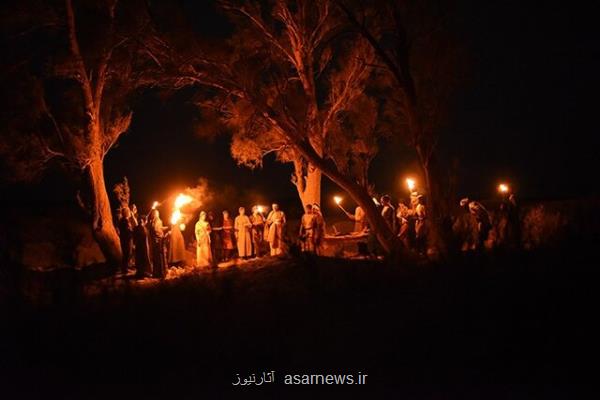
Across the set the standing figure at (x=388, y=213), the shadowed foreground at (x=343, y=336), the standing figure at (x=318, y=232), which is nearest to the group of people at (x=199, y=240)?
the standing figure at (x=318, y=232)

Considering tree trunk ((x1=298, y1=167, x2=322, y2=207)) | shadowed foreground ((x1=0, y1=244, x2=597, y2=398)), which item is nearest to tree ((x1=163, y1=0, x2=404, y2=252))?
tree trunk ((x1=298, y1=167, x2=322, y2=207))

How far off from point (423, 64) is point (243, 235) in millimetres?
8124

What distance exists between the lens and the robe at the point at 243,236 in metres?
18.9

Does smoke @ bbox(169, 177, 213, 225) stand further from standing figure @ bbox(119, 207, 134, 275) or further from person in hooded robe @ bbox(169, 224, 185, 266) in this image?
standing figure @ bbox(119, 207, 134, 275)

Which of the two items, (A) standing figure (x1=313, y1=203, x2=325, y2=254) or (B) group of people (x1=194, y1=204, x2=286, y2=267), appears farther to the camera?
(B) group of people (x1=194, y1=204, x2=286, y2=267)

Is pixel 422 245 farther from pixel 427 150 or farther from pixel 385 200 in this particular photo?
pixel 385 200

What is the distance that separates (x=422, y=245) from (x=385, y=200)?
5641 millimetres

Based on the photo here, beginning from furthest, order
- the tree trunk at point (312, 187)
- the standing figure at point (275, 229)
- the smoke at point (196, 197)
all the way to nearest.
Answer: the smoke at point (196, 197) < the tree trunk at point (312, 187) < the standing figure at point (275, 229)

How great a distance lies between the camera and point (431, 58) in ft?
46.7

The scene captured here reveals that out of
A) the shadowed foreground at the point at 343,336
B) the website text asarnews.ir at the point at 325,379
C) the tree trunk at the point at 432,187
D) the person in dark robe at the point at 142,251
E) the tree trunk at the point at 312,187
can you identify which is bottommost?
the website text asarnews.ir at the point at 325,379

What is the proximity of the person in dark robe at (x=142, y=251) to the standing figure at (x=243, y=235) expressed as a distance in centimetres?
383

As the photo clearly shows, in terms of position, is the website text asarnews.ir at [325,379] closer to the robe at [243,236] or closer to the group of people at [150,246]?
the group of people at [150,246]

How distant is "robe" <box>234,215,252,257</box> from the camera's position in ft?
61.9

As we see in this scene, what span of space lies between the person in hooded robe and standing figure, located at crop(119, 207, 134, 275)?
5.27 feet
